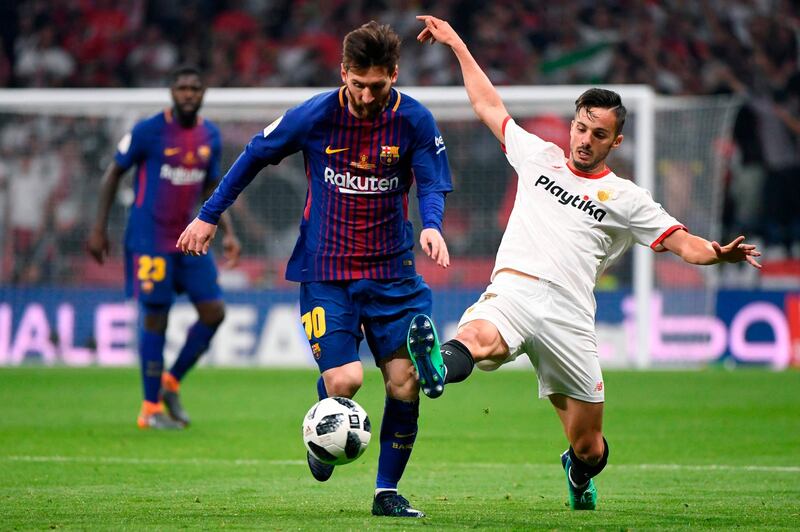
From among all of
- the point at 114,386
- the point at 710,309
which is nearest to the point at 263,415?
the point at 114,386

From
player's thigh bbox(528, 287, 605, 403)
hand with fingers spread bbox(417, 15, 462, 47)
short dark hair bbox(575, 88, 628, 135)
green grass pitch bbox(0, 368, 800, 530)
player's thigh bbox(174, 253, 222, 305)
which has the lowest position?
green grass pitch bbox(0, 368, 800, 530)

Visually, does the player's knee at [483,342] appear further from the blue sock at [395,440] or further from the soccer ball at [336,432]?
the soccer ball at [336,432]

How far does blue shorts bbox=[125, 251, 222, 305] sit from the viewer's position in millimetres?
10094

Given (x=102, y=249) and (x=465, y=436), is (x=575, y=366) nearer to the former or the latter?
(x=465, y=436)

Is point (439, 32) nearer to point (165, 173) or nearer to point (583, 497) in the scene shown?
point (583, 497)

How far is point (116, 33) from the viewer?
2169 cm

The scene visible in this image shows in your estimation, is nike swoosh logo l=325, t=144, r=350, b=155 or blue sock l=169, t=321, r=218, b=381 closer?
nike swoosh logo l=325, t=144, r=350, b=155

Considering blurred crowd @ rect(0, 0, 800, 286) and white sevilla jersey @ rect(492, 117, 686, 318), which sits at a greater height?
blurred crowd @ rect(0, 0, 800, 286)

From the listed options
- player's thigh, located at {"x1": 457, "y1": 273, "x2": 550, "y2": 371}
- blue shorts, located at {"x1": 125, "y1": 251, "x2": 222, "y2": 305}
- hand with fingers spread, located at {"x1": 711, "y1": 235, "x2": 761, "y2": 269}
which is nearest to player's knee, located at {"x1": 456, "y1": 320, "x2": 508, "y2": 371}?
player's thigh, located at {"x1": 457, "y1": 273, "x2": 550, "y2": 371}

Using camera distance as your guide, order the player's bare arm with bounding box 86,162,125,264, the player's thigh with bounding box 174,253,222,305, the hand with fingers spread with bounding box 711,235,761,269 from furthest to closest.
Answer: the player's bare arm with bounding box 86,162,125,264
the player's thigh with bounding box 174,253,222,305
the hand with fingers spread with bounding box 711,235,761,269

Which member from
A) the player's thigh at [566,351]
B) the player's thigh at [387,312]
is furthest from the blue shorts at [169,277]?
the player's thigh at [566,351]

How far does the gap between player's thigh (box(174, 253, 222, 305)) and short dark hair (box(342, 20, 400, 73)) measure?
4.90m

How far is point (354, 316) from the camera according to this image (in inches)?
232

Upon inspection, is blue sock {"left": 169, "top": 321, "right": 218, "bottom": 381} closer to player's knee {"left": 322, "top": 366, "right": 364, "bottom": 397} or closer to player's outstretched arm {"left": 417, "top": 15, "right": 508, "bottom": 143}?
player's outstretched arm {"left": 417, "top": 15, "right": 508, "bottom": 143}
